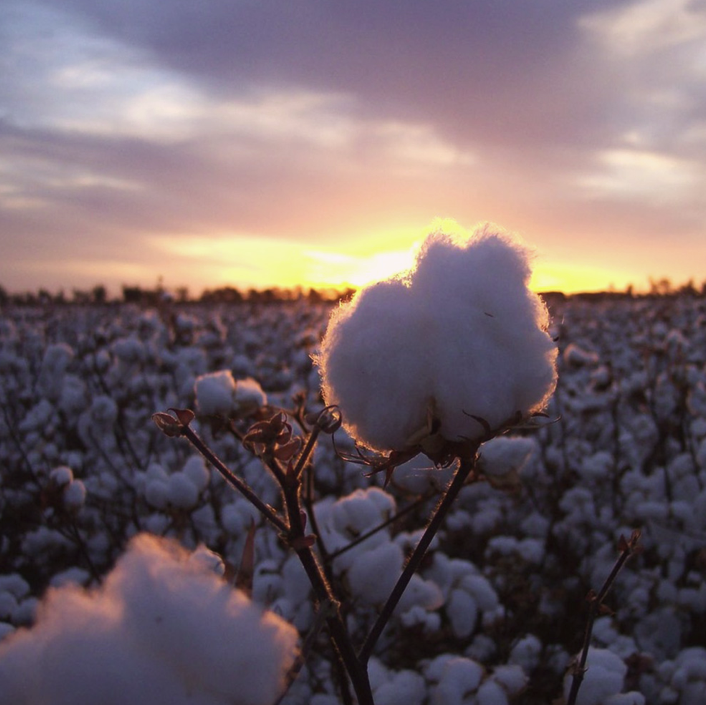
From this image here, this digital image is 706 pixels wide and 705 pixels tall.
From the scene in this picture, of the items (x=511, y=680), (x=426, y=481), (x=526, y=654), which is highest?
(x=426, y=481)

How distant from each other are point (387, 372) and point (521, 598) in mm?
1472

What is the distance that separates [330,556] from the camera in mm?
1113

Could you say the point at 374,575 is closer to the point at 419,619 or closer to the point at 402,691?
the point at 402,691

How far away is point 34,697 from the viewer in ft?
1.51

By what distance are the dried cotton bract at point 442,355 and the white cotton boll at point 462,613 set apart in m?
1.37

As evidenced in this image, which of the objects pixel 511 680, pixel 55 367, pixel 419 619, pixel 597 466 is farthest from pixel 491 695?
pixel 55 367

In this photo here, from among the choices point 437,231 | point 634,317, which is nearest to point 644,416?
point 437,231

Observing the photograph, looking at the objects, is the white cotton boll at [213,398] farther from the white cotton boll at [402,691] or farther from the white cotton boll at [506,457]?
the white cotton boll at [402,691]

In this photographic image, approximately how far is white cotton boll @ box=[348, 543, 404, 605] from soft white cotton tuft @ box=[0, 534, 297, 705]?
0.86 metres

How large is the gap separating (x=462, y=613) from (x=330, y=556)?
0.93 m

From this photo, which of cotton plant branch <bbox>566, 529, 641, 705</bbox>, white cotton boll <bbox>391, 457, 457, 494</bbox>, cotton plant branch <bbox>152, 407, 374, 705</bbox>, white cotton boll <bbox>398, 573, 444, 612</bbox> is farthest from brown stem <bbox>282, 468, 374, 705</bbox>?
white cotton boll <bbox>398, 573, 444, 612</bbox>

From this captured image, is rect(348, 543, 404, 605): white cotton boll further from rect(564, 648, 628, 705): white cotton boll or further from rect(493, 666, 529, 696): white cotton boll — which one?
rect(564, 648, 628, 705): white cotton boll

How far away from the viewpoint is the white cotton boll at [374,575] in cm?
136

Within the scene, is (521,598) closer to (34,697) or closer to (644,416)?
(34,697)
